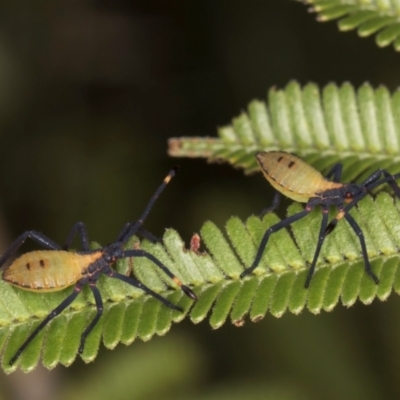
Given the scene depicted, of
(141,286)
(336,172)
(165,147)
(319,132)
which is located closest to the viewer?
(141,286)

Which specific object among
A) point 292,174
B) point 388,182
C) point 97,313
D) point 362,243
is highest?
point 292,174

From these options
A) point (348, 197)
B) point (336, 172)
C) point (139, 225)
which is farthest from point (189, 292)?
point (336, 172)

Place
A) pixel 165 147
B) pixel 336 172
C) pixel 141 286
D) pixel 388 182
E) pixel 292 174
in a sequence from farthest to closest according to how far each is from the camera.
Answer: pixel 165 147 → pixel 336 172 → pixel 292 174 → pixel 388 182 → pixel 141 286

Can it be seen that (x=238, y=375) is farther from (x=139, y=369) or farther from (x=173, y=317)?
(x=173, y=317)

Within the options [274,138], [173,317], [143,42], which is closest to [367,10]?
[274,138]

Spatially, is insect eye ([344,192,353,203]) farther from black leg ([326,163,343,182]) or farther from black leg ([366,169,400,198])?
black leg ([326,163,343,182])

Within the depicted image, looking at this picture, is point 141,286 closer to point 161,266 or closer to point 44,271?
point 161,266

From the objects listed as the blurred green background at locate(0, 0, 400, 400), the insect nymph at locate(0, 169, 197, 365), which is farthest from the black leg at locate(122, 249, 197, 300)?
the blurred green background at locate(0, 0, 400, 400)

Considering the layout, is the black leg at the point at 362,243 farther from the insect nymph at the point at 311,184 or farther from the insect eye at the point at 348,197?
the insect eye at the point at 348,197
